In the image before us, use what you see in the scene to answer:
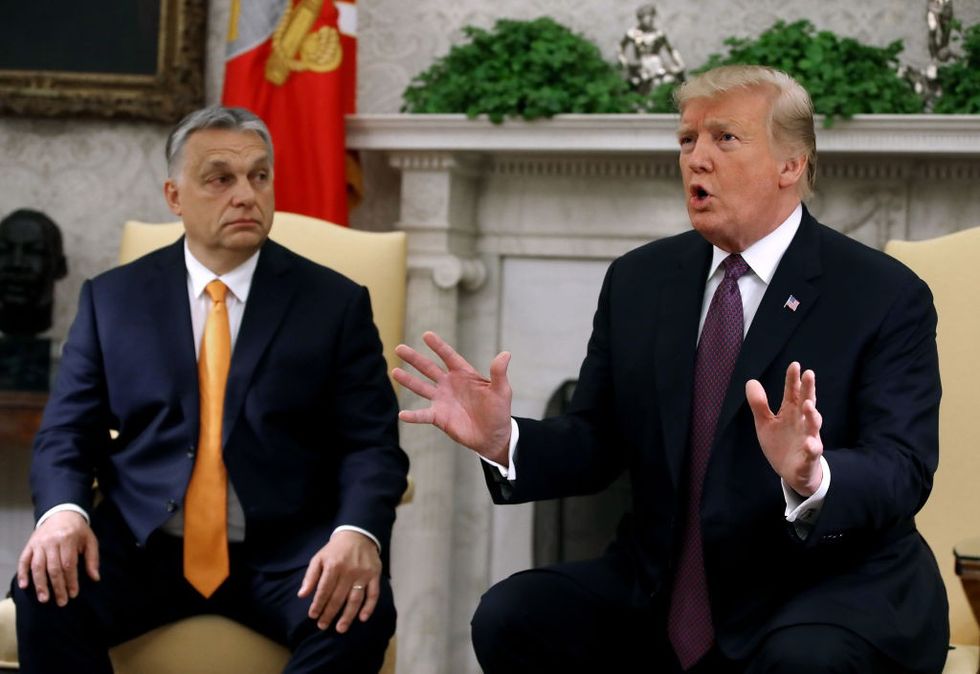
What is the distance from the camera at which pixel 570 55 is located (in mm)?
3994

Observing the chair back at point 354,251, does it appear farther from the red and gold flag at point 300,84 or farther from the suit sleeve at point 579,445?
the suit sleeve at point 579,445

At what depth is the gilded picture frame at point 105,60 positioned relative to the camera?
14.5 feet

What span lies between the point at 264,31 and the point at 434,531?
5.13 feet

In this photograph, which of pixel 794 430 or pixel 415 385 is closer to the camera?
pixel 794 430

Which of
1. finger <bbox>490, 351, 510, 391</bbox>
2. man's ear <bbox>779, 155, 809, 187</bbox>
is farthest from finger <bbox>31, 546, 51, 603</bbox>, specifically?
man's ear <bbox>779, 155, 809, 187</bbox>

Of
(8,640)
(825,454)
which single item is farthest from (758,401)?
(8,640)

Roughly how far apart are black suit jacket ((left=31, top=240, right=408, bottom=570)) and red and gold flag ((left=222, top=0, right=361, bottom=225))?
1185 millimetres

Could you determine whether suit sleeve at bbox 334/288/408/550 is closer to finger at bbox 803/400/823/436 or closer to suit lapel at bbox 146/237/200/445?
suit lapel at bbox 146/237/200/445

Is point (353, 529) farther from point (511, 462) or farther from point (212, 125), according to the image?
point (212, 125)

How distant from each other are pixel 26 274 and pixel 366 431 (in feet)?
6.05

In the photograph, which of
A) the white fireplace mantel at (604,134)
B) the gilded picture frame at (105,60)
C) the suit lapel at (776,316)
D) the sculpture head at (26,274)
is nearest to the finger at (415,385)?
the suit lapel at (776,316)

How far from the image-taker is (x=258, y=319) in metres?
2.82

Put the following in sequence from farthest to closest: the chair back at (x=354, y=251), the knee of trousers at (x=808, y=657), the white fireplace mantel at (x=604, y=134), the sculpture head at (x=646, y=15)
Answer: the sculpture head at (x=646, y=15), the white fireplace mantel at (x=604, y=134), the chair back at (x=354, y=251), the knee of trousers at (x=808, y=657)

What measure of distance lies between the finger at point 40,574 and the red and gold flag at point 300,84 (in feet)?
5.63
